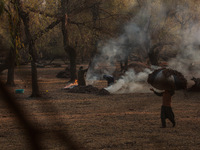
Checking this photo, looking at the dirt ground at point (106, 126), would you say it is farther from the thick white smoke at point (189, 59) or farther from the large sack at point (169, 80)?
the thick white smoke at point (189, 59)

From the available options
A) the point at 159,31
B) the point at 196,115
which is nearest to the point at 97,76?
the point at 159,31

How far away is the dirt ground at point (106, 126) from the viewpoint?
6809 mm

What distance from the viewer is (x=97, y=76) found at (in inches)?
1117

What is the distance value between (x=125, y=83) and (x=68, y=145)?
47.1ft

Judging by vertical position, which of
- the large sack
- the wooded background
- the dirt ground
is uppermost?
the wooded background

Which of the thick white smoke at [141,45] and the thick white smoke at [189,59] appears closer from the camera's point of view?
the thick white smoke at [189,59]

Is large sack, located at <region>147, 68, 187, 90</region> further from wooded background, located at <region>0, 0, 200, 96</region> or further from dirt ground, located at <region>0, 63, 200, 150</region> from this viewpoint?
wooded background, located at <region>0, 0, 200, 96</region>

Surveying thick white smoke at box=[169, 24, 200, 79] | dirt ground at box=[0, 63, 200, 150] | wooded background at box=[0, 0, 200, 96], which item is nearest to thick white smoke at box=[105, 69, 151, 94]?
thick white smoke at box=[169, 24, 200, 79]

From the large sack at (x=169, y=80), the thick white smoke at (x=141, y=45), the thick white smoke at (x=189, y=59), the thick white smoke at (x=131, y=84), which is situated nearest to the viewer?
the large sack at (x=169, y=80)

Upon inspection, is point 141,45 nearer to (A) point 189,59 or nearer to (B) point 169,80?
(A) point 189,59

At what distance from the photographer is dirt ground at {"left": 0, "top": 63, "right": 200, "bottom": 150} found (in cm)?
681

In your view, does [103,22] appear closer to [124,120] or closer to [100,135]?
[124,120]

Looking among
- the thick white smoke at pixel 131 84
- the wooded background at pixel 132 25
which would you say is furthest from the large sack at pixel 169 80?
the wooded background at pixel 132 25

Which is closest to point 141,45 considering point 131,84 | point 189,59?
point 189,59
